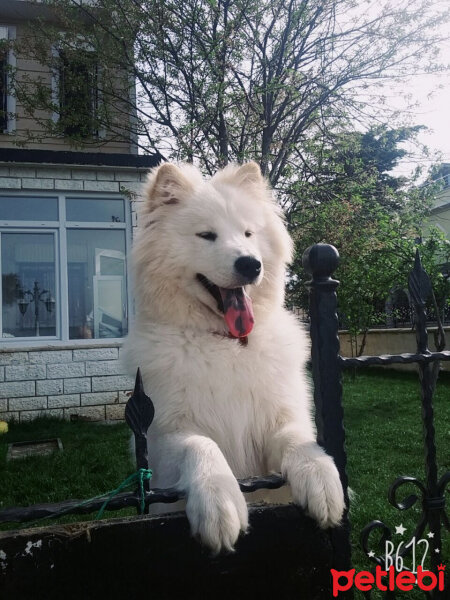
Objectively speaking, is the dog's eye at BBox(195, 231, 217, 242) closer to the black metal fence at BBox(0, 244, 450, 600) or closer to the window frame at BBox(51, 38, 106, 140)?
the black metal fence at BBox(0, 244, 450, 600)

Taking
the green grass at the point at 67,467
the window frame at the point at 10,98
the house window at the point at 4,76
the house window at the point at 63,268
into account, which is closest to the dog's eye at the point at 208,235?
the green grass at the point at 67,467

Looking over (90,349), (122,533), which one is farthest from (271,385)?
(90,349)

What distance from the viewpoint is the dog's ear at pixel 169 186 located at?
2.47 metres

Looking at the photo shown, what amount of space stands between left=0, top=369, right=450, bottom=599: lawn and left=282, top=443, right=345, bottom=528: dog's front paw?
1823 mm

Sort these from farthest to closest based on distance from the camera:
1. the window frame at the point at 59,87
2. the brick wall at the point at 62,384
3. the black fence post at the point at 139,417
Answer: the window frame at the point at 59,87 < the brick wall at the point at 62,384 < the black fence post at the point at 139,417

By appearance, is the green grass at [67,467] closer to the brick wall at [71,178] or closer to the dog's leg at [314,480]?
the dog's leg at [314,480]

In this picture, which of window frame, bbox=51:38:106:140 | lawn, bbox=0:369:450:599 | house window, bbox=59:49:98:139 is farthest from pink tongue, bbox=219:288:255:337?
window frame, bbox=51:38:106:140

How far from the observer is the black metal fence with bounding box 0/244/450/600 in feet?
3.78

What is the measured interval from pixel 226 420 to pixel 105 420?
6623mm

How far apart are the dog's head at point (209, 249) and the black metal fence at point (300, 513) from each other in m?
0.60

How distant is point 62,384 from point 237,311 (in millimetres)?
6520

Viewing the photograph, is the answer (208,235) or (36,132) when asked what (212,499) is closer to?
(208,235)

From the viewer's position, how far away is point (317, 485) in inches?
54.6

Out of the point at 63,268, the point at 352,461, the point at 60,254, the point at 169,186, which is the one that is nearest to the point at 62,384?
the point at 63,268
